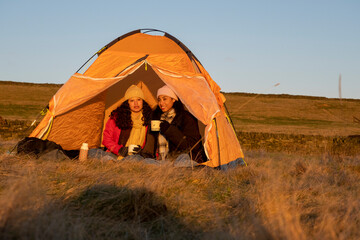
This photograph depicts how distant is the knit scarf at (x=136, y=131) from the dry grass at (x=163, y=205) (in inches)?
65.5

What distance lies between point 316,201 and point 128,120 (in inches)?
154

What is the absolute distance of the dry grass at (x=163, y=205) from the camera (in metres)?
2.79

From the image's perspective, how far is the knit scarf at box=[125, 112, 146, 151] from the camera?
7.25m

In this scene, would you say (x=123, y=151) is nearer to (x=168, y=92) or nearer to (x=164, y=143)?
(x=164, y=143)

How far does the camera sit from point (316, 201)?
13.7ft

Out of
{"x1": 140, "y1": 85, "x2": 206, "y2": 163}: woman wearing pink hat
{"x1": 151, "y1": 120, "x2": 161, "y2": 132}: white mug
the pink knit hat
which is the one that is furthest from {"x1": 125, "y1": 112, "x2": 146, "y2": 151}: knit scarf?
{"x1": 151, "y1": 120, "x2": 161, "y2": 132}: white mug

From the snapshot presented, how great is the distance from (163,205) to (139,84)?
538 centimetres

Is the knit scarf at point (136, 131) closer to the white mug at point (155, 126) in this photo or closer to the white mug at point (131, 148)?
the white mug at point (131, 148)

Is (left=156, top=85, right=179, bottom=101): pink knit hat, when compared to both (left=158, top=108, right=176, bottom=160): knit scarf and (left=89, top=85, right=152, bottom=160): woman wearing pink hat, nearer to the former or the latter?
(left=158, top=108, right=176, bottom=160): knit scarf

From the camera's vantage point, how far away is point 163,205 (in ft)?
11.8

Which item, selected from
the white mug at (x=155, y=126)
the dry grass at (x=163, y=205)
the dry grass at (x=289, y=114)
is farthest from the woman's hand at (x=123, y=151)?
the dry grass at (x=289, y=114)

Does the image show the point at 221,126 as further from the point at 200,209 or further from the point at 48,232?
the point at 48,232

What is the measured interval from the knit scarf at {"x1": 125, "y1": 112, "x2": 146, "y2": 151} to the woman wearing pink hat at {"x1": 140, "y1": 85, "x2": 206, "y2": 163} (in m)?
0.25

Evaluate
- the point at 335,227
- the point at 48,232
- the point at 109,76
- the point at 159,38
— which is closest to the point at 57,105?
the point at 109,76
